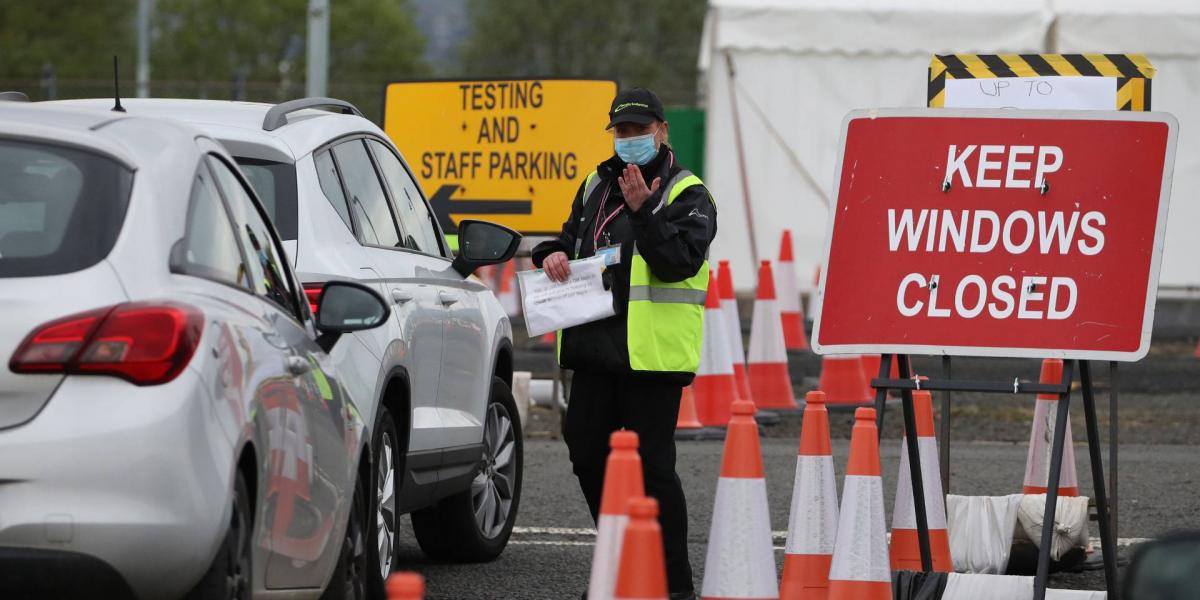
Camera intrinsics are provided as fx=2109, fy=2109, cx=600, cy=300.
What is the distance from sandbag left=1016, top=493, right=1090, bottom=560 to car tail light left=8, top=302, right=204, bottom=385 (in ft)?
13.2

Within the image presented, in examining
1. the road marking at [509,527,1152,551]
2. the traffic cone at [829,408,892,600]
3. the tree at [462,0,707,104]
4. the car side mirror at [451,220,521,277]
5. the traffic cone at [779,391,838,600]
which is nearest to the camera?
the traffic cone at [829,408,892,600]

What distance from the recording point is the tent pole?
883 inches

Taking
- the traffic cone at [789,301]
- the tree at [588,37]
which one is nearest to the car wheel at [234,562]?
the traffic cone at [789,301]

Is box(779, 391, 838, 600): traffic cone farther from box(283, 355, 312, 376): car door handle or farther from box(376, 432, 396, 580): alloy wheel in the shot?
box(283, 355, 312, 376): car door handle

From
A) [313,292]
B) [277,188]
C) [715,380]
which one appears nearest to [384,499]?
[313,292]

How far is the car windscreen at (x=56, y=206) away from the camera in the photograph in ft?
14.3

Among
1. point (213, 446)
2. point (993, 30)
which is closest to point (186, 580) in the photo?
point (213, 446)

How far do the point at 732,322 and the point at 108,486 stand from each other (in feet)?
30.2

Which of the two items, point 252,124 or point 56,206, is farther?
point 252,124

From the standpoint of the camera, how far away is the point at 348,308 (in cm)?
545

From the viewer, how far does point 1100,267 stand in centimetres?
629

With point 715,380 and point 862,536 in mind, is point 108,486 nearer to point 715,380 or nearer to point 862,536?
point 862,536

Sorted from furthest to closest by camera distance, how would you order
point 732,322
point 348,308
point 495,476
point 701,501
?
point 732,322, point 701,501, point 495,476, point 348,308

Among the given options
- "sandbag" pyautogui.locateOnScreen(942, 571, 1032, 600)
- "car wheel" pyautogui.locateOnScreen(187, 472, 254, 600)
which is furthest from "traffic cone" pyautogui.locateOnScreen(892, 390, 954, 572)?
"car wheel" pyautogui.locateOnScreen(187, 472, 254, 600)
